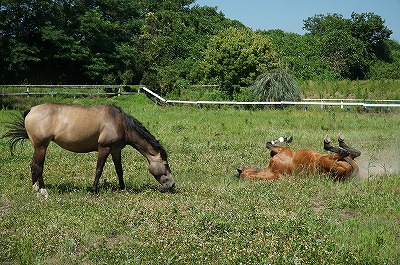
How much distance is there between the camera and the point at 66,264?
205 inches

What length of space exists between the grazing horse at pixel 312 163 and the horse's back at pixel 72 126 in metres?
2.64

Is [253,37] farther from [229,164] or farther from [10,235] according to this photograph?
[10,235]

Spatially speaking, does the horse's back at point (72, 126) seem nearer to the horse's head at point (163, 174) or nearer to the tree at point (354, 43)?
the horse's head at point (163, 174)

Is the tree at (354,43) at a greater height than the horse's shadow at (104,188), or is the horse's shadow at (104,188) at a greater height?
the tree at (354,43)

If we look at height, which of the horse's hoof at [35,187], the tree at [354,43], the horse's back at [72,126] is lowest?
the horse's hoof at [35,187]

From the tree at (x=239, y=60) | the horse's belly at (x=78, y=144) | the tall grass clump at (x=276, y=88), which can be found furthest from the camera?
the tree at (x=239, y=60)

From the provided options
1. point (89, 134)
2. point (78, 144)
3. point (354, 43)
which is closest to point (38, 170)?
point (78, 144)

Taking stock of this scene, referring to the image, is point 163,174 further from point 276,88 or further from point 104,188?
point 276,88

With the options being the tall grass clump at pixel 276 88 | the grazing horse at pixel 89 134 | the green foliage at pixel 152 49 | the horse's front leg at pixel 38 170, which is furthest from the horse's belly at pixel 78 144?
the green foliage at pixel 152 49

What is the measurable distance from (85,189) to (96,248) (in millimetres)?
3160

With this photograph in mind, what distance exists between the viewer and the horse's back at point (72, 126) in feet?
28.0

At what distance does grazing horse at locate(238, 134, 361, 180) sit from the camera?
8.76 meters

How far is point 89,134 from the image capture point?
8625mm

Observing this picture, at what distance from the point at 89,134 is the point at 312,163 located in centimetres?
408
